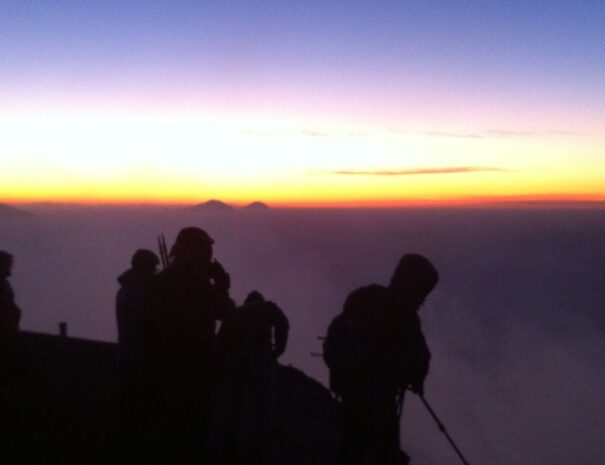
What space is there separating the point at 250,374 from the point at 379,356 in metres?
1.35

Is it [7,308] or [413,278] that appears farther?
[7,308]

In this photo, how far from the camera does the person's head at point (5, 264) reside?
18.7 ft

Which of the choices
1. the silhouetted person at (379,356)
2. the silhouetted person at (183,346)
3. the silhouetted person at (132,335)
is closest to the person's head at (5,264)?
the silhouetted person at (132,335)

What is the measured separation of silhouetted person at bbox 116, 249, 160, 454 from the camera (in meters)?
3.51

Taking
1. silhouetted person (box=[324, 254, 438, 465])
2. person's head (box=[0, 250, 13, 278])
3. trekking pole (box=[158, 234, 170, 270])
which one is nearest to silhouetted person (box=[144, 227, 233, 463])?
silhouetted person (box=[324, 254, 438, 465])

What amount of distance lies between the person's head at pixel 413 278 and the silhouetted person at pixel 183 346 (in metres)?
Result: 0.98

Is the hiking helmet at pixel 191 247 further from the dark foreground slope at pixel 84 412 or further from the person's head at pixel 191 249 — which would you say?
the dark foreground slope at pixel 84 412

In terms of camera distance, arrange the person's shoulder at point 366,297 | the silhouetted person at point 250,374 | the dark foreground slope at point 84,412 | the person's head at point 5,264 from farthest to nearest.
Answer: the person's head at point 5,264 < the dark foreground slope at point 84,412 < the silhouetted person at point 250,374 < the person's shoulder at point 366,297

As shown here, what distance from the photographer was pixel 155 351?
3.31 meters

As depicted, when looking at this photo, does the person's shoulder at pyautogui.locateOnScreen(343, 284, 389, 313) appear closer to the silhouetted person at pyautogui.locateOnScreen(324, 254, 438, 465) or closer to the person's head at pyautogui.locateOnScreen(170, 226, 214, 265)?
the silhouetted person at pyautogui.locateOnScreen(324, 254, 438, 465)

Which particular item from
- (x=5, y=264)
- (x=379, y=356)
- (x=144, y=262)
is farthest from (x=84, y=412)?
(x=379, y=356)

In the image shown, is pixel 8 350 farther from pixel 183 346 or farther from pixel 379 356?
pixel 379 356

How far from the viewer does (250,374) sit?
14.6 feet

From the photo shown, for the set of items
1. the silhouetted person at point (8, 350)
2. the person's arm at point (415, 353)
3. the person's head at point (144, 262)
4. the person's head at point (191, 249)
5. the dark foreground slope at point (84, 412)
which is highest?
the person's head at point (191, 249)
